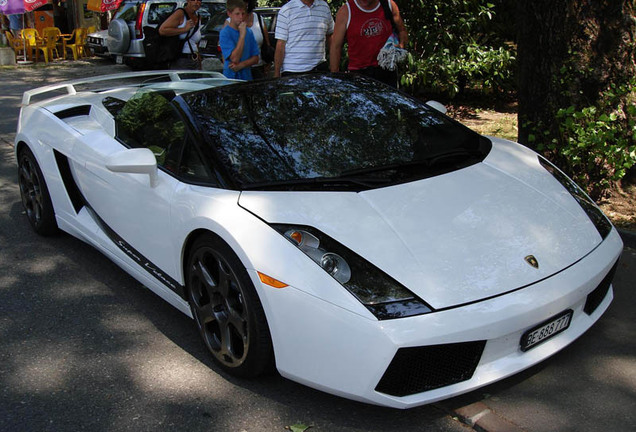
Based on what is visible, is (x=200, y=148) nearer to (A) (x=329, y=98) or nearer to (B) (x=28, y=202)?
(A) (x=329, y=98)

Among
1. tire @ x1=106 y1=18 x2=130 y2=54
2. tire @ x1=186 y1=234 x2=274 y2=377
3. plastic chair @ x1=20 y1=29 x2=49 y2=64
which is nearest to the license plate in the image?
tire @ x1=186 y1=234 x2=274 y2=377

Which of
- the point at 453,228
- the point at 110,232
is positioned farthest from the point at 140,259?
the point at 453,228

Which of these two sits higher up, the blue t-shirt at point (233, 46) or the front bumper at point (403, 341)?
the blue t-shirt at point (233, 46)

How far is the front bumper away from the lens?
2.62 m

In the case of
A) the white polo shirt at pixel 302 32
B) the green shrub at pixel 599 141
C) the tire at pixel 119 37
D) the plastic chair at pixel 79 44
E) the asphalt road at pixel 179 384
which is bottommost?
the plastic chair at pixel 79 44

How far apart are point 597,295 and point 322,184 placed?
142 cm

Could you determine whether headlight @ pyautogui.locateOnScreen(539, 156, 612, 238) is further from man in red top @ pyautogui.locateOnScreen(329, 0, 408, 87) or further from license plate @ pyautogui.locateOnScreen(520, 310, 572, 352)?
man in red top @ pyautogui.locateOnScreen(329, 0, 408, 87)

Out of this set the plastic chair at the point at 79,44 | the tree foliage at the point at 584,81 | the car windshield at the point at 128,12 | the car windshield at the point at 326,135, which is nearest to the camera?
the car windshield at the point at 326,135

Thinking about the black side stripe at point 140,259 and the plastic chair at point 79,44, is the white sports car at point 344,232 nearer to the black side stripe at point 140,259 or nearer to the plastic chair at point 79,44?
the black side stripe at point 140,259

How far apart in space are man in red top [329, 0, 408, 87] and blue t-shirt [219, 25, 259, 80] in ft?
2.59

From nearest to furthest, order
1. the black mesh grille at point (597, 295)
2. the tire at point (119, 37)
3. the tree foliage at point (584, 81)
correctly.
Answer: the black mesh grille at point (597, 295)
the tree foliage at point (584, 81)
the tire at point (119, 37)

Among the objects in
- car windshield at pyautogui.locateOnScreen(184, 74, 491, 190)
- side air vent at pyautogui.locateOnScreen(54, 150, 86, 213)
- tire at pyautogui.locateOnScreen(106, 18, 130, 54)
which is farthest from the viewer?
tire at pyautogui.locateOnScreen(106, 18, 130, 54)

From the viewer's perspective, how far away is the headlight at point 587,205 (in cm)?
345

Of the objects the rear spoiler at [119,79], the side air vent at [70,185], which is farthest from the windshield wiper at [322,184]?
the rear spoiler at [119,79]
